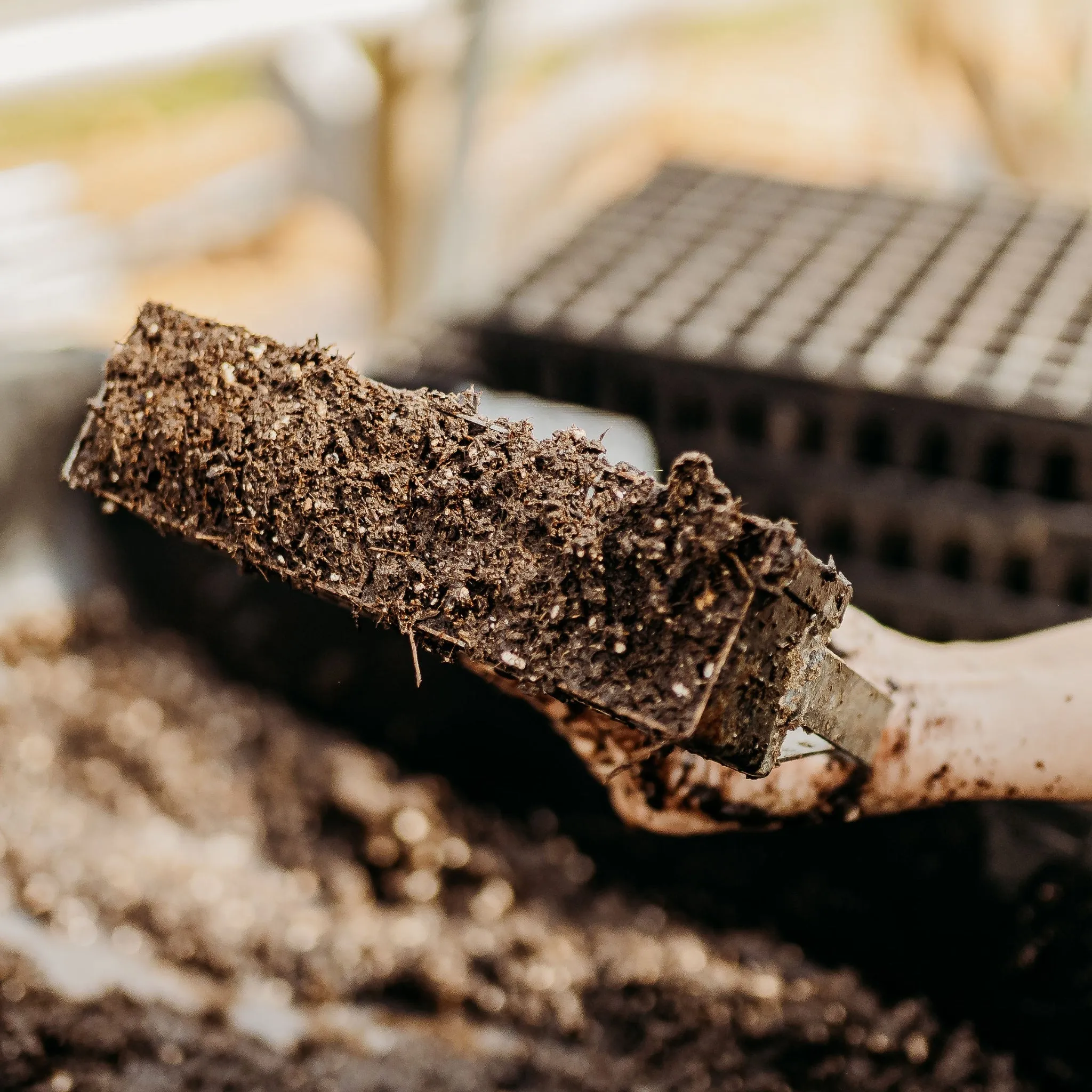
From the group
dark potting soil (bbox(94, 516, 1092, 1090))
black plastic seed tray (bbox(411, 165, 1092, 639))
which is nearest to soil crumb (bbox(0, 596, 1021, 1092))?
dark potting soil (bbox(94, 516, 1092, 1090))

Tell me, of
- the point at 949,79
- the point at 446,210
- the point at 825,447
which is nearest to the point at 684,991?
the point at 825,447

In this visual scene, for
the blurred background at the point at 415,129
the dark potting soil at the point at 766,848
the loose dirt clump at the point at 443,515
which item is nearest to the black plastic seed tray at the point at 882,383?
the blurred background at the point at 415,129

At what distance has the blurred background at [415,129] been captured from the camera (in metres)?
1.60

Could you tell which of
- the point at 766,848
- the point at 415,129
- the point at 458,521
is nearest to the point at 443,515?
the point at 458,521

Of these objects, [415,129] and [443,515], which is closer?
[443,515]

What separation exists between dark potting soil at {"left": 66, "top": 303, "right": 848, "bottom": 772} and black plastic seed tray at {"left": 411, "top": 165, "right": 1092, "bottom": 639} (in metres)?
0.73

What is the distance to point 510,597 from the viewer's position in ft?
2.03

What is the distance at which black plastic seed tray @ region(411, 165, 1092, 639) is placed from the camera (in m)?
1.26

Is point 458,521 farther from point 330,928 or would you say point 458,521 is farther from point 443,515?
point 330,928

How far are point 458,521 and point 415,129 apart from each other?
5.10 feet

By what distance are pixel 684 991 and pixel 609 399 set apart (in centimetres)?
78

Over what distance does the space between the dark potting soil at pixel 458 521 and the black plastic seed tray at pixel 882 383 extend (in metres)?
0.73

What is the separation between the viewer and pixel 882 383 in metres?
1.25

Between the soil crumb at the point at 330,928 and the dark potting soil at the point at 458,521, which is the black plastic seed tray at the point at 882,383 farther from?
the dark potting soil at the point at 458,521
